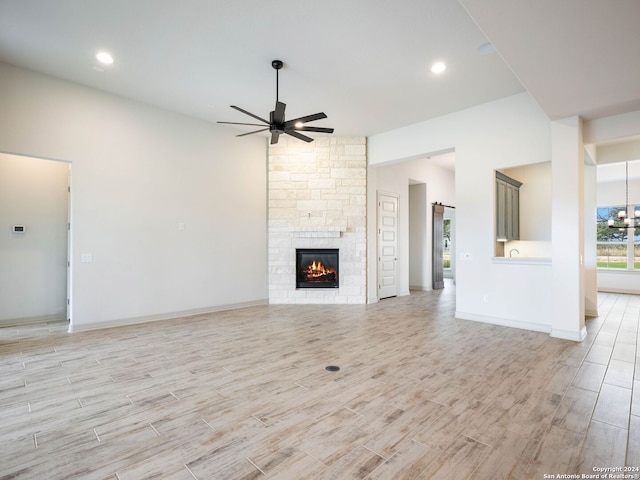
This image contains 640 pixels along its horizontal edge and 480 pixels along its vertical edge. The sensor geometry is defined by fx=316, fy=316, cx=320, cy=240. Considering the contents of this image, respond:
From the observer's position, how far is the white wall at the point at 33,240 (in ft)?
16.5

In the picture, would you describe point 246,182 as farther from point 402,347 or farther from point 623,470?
point 623,470

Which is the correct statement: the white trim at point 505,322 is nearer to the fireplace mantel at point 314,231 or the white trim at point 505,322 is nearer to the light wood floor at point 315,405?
the light wood floor at point 315,405

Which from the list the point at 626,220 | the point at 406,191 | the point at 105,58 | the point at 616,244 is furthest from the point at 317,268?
the point at 616,244

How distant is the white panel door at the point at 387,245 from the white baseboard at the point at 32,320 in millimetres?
6117

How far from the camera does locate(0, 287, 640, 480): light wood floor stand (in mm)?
1860

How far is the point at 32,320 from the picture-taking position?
5.21m

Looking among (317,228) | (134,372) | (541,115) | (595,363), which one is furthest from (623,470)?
(317,228)

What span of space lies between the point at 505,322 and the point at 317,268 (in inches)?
143

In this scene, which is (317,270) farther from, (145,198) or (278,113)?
(278,113)

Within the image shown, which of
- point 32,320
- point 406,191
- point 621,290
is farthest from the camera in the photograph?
point 621,290

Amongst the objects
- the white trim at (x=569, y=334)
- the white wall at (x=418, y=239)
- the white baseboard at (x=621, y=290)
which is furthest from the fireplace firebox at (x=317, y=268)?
the white baseboard at (x=621, y=290)

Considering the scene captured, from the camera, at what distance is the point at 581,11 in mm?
2213

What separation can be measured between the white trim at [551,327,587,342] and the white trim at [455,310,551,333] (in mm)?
186

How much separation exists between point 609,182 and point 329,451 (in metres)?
10.9
